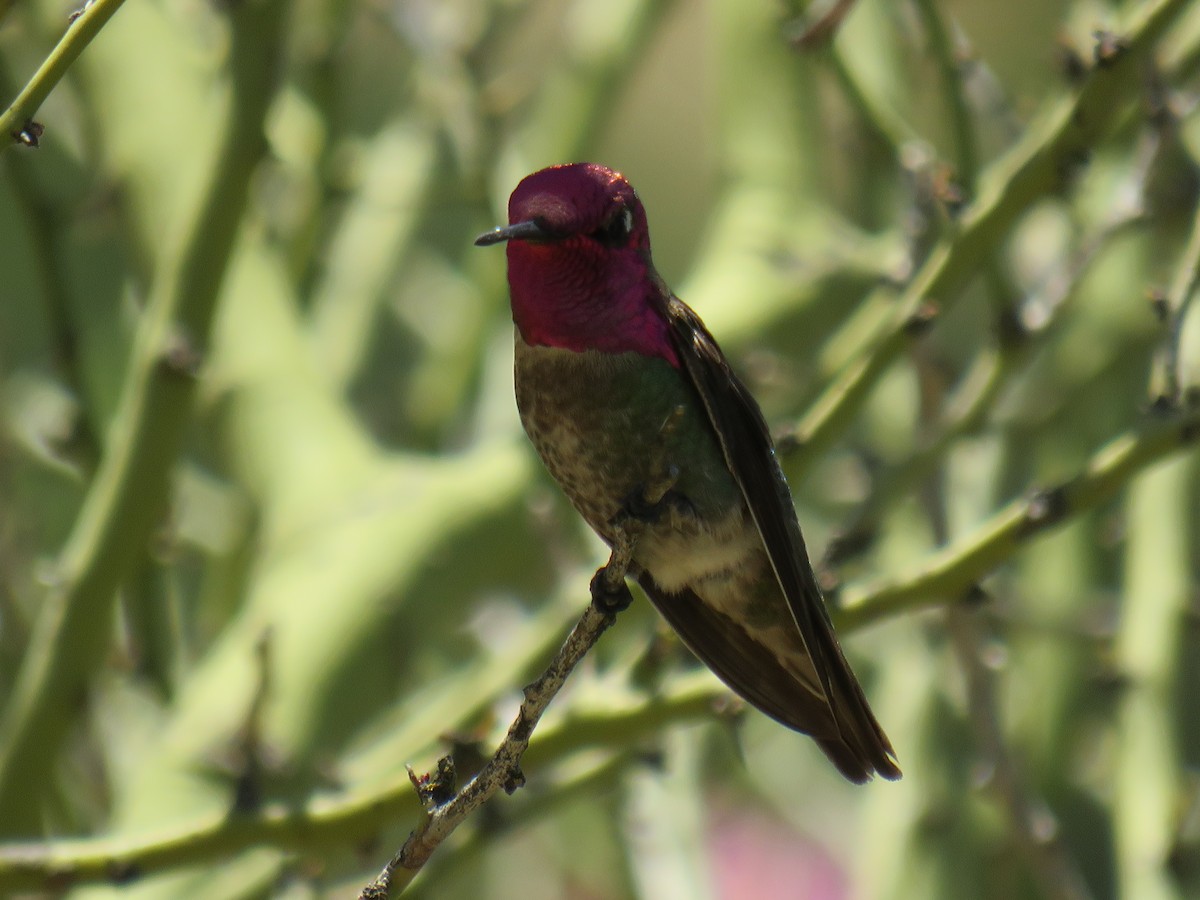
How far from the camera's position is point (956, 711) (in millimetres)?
3738

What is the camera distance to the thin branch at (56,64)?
1.34 m

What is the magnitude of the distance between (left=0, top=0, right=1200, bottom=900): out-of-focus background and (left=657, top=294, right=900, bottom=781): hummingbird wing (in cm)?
11

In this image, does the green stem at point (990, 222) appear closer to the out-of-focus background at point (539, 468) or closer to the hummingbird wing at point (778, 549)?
the out-of-focus background at point (539, 468)

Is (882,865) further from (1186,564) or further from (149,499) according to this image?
(149,499)

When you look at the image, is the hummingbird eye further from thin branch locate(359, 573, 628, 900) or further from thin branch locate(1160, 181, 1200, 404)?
thin branch locate(1160, 181, 1200, 404)

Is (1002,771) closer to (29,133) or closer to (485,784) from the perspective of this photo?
(485,784)

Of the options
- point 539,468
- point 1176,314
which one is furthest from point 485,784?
point 539,468

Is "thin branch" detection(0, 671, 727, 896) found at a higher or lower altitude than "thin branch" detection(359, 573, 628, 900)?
lower

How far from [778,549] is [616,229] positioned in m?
0.48

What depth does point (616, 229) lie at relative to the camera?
2.08 meters

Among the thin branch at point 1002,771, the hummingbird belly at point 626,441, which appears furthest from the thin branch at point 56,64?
the thin branch at point 1002,771

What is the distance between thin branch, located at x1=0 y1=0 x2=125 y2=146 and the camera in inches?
52.7

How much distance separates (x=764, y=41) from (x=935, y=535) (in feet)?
4.13

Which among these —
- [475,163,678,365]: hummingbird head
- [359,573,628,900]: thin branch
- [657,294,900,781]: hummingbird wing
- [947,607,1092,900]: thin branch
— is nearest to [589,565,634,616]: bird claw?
[359,573,628,900]: thin branch
